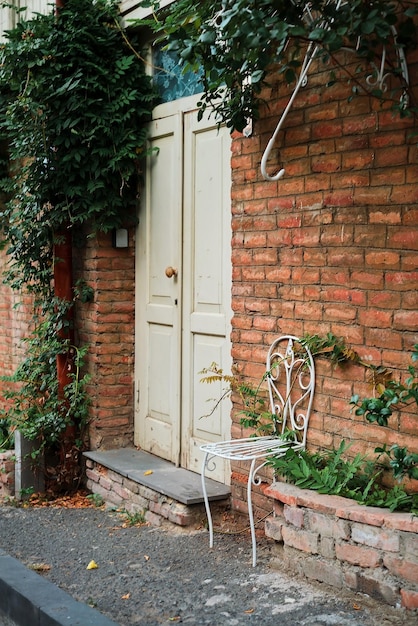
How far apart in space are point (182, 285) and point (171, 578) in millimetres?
2269

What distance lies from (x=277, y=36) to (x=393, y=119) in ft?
2.32

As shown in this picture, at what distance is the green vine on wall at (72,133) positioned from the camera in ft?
20.9

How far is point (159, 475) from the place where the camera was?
5910mm

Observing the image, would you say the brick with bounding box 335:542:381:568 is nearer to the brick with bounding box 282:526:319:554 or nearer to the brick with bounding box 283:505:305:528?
the brick with bounding box 282:526:319:554

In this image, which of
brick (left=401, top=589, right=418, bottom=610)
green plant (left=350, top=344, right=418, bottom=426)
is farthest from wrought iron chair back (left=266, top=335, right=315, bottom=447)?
brick (left=401, top=589, right=418, bottom=610)

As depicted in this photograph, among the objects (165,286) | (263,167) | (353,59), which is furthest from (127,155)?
(353,59)

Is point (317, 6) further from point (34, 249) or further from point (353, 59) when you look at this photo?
point (34, 249)

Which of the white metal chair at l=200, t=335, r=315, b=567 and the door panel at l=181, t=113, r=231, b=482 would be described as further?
the door panel at l=181, t=113, r=231, b=482

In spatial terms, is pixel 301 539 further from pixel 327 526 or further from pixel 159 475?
pixel 159 475

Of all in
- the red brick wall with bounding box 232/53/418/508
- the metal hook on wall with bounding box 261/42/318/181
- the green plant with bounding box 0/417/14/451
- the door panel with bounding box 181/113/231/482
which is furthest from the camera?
the green plant with bounding box 0/417/14/451

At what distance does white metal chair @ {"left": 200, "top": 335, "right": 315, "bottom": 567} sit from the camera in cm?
471

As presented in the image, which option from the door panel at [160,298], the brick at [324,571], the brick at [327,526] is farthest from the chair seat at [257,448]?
the door panel at [160,298]

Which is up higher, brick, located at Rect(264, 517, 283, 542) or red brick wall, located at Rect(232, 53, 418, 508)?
red brick wall, located at Rect(232, 53, 418, 508)

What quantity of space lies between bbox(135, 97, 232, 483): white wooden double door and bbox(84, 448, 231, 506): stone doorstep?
0.30 feet
